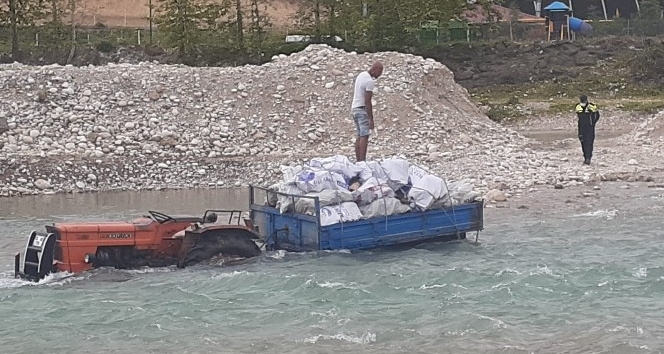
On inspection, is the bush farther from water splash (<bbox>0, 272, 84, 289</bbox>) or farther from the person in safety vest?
water splash (<bbox>0, 272, 84, 289</bbox>)

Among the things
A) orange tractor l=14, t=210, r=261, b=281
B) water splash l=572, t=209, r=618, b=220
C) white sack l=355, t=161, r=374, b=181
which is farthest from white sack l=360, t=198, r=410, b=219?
water splash l=572, t=209, r=618, b=220

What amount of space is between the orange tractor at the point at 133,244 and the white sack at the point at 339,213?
3.02 ft

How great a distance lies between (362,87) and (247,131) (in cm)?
922

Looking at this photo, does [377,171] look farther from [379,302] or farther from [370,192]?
[379,302]

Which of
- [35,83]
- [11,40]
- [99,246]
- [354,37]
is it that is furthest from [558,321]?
[11,40]

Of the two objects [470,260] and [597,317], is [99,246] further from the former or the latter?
[597,317]

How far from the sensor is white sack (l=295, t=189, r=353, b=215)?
44.4ft

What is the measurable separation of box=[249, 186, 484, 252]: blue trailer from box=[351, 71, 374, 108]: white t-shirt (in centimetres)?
320

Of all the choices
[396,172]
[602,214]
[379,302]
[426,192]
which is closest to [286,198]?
[396,172]

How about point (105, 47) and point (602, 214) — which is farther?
point (105, 47)

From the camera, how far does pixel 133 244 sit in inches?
505

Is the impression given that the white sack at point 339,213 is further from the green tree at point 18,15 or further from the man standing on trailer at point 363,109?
the green tree at point 18,15

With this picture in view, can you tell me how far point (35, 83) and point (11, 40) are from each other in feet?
81.2

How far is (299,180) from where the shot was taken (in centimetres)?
1397
